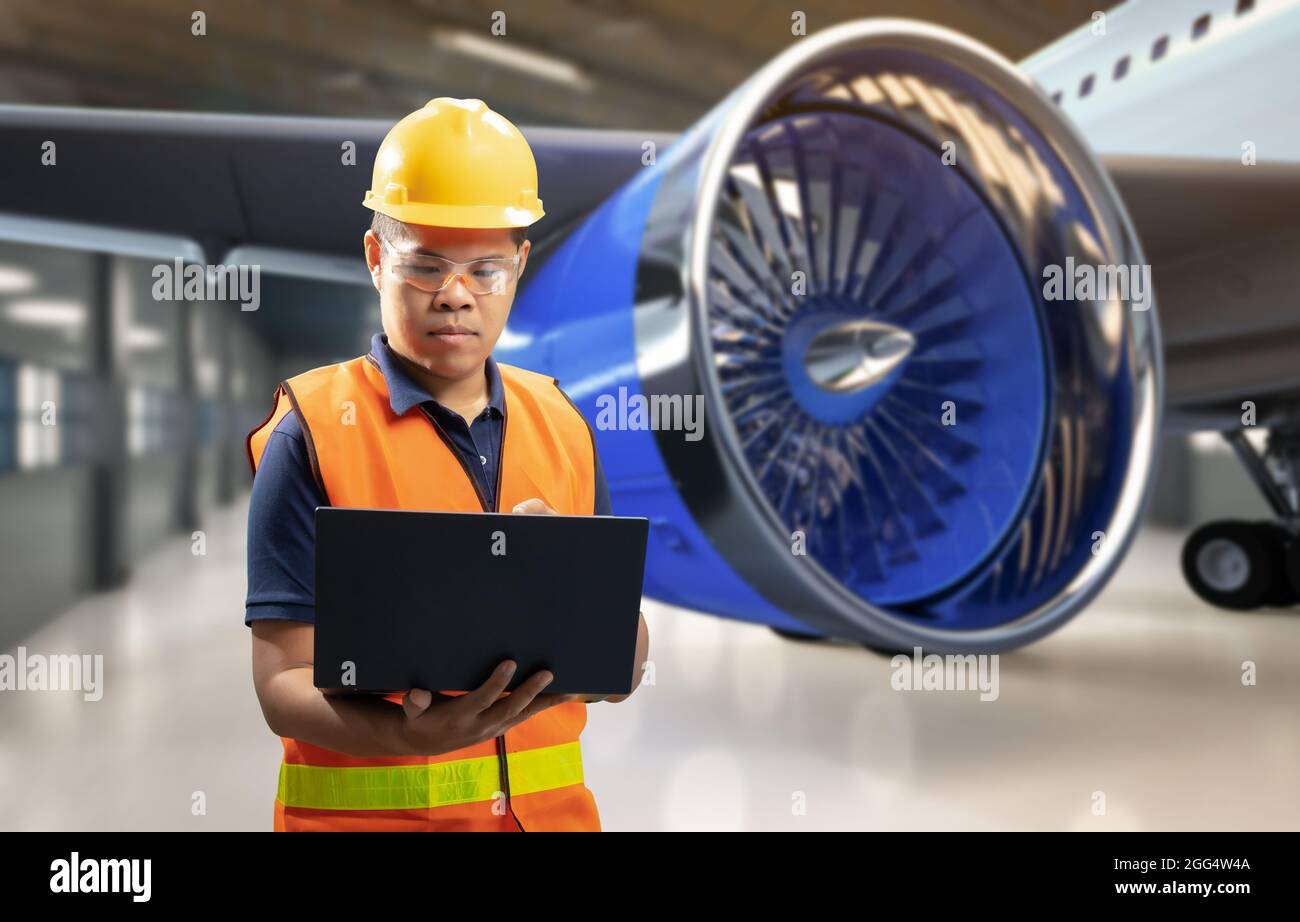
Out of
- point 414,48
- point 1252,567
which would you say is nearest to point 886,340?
point 1252,567

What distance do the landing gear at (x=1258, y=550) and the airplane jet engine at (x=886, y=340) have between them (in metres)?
2.90

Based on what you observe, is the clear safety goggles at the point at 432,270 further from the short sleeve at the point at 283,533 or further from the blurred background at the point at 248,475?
the blurred background at the point at 248,475

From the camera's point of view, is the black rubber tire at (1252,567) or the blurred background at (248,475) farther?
the black rubber tire at (1252,567)

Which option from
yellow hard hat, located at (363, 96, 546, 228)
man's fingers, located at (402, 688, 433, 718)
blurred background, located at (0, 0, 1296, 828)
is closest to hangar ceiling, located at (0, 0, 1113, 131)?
blurred background, located at (0, 0, 1296, 828)

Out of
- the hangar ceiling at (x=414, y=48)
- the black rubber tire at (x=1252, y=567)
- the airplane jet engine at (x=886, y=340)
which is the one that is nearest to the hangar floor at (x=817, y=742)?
the airplane jet engine at (x=886, y=340)

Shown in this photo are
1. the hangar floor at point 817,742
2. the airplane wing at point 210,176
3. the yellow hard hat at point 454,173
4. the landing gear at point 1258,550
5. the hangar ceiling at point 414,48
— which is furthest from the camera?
the hangar ceiling at point 414,48

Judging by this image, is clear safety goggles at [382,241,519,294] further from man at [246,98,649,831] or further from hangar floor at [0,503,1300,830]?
hangar floor at [0,503,1300,830]

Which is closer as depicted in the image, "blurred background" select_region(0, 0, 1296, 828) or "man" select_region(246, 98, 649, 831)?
"man" select_region(246, 98, 649, 831)

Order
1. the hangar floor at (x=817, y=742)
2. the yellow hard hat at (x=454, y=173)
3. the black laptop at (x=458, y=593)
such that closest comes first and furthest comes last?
the black laptop at (x=458, y=593)
the yellow hard hat at (x=454, y=173)
the hangar floor at (x=817, y=742)

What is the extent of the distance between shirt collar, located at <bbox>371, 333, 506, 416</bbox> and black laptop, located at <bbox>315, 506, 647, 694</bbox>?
0.16m

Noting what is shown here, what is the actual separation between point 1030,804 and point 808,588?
79 centimetres

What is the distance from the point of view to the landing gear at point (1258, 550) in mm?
4902

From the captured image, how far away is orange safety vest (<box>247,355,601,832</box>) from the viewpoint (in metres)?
0.88
